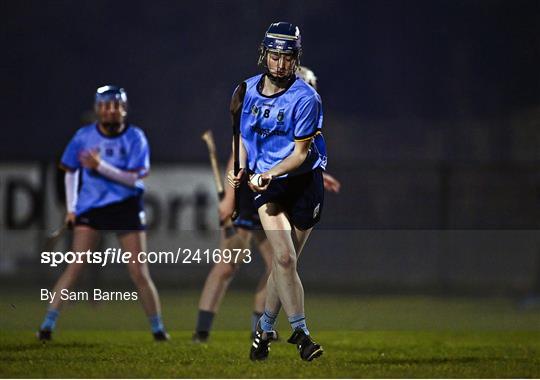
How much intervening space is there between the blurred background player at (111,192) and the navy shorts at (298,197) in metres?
2.25

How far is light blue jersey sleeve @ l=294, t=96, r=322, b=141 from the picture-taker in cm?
909

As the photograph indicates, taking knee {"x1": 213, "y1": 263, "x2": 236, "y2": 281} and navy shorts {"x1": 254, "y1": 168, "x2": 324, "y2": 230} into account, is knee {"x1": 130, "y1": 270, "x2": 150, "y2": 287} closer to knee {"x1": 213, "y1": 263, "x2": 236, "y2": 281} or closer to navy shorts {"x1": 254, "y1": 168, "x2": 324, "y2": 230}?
knee {"x1": 213, "y1": 263, "x2": 236, "y2": 281}

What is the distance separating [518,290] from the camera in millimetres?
17422

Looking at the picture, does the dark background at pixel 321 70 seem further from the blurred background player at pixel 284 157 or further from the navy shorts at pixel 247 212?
the blurred background player at pixel 284 157

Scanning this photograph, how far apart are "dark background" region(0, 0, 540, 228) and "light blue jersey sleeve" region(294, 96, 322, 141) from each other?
1042cm

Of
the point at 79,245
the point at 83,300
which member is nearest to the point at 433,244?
the point at 83,300

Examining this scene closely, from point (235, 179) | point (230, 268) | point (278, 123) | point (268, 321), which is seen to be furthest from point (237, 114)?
point (230, 268)

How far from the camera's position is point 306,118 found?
9.10 m

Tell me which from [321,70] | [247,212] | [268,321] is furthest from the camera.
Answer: [321,70]

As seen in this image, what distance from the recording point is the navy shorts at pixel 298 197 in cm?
934

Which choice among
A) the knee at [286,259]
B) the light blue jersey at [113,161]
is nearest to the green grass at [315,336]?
the knee at [286,259]

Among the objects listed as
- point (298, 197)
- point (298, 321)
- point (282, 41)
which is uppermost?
point (282, 41)

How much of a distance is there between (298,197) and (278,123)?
52 centimetres

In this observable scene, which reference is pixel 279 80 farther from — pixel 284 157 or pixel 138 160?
pixel 138 160
